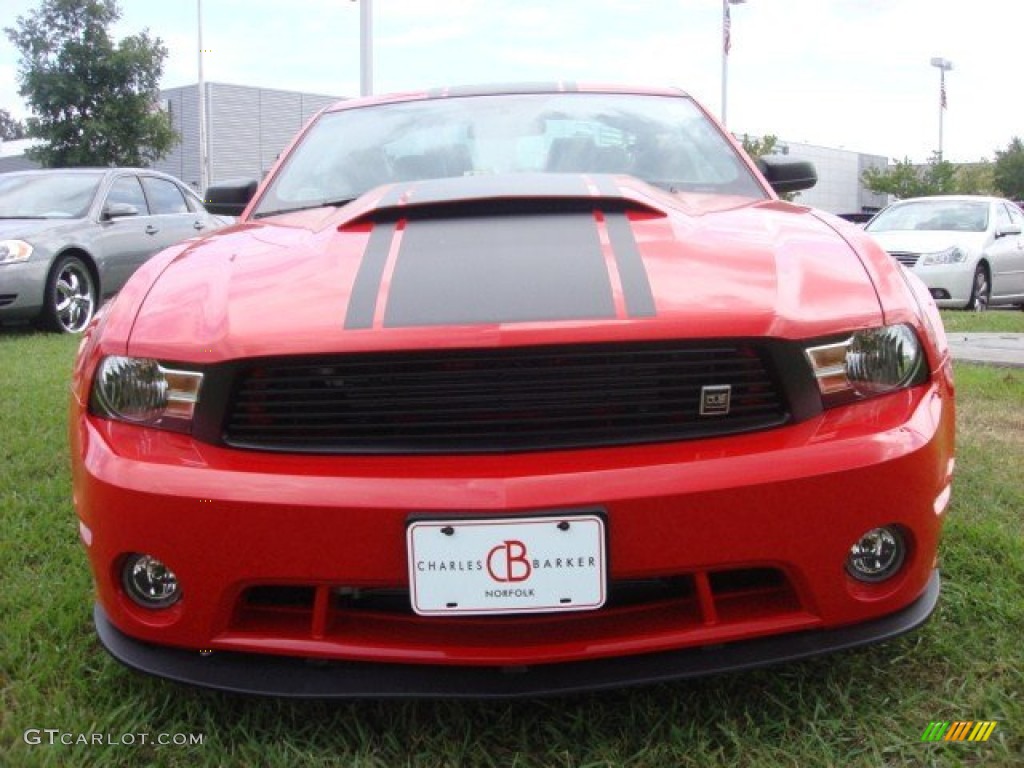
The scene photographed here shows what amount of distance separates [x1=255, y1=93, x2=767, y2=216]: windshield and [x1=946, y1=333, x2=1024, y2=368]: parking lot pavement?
327 centimetres

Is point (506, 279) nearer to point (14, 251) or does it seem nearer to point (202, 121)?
point (14, 251)

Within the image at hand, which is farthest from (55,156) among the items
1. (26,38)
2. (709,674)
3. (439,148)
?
(709,674)

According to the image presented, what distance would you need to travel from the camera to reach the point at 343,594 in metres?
1.79

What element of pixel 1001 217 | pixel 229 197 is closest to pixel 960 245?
pixel 1001 217

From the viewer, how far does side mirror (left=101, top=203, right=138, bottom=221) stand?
826 cm

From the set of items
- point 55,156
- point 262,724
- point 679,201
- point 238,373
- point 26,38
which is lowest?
point 262,724

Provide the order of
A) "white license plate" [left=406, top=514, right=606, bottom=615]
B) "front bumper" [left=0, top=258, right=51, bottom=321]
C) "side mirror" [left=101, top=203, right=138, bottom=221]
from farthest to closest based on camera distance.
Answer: "side mirror" [left=101, top=203, right=138, bottom=221] → "front bumper" [left=0, top=258, right=51, bottom=321] → "white license plate" [left=406, top=514, right=606, bottom=615]

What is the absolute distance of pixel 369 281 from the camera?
1829mm

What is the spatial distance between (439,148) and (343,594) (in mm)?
1607

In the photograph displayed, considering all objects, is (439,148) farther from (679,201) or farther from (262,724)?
(262,724)

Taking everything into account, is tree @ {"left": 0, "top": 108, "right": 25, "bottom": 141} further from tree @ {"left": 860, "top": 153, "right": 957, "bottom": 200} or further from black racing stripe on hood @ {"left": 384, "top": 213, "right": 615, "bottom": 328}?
black racing stripe on hood @ {"left": 384, "top": 213, "right": 615, "bottom": 328}

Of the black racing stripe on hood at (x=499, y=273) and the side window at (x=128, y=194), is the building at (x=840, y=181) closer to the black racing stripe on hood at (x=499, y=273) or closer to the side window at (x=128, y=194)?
the side window at (x=128, y=194)

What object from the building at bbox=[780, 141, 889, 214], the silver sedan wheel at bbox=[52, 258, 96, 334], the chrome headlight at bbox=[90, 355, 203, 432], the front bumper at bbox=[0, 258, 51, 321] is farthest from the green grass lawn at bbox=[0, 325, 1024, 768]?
the building at bbox=[780, 141, 889, 214]

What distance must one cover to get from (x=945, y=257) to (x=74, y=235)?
7.97 metres
